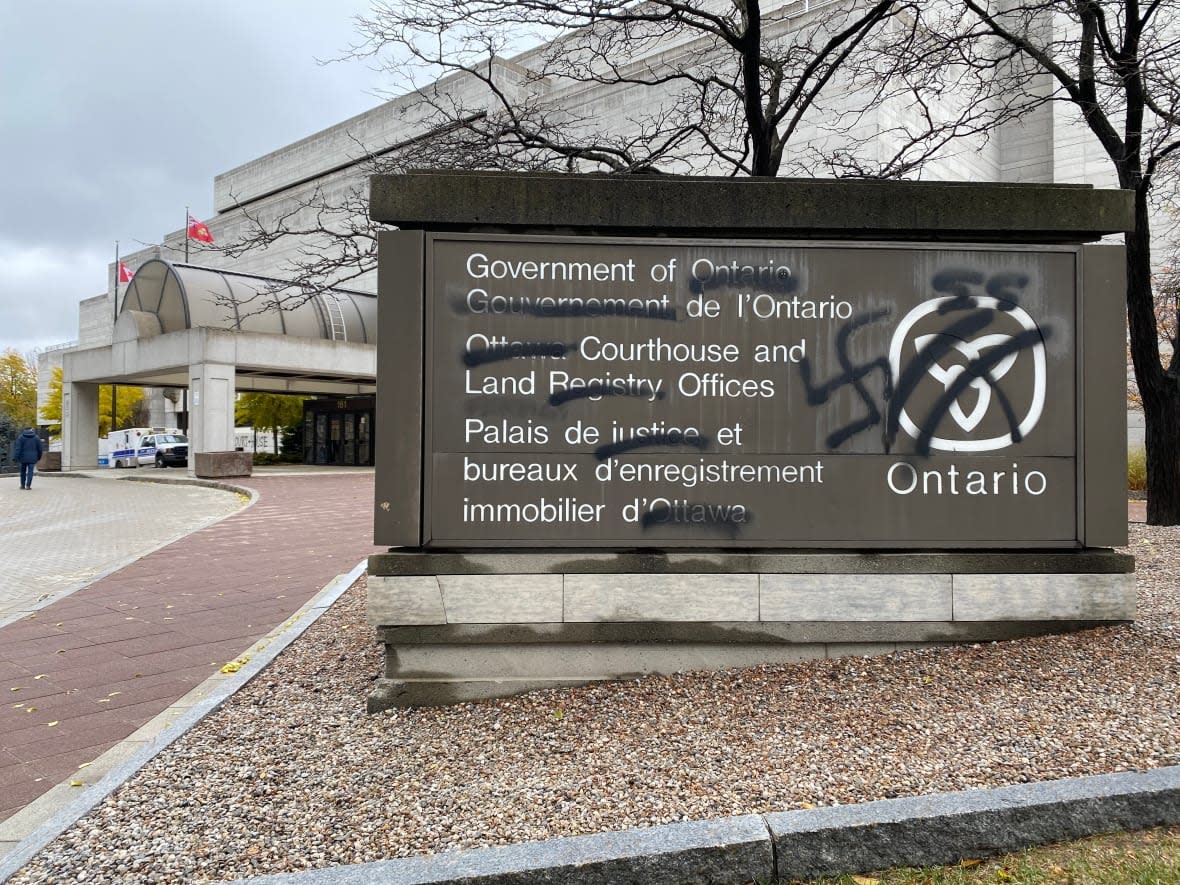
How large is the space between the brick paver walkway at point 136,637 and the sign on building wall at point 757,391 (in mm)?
2436

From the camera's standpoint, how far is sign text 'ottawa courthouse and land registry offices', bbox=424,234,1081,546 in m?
4.35

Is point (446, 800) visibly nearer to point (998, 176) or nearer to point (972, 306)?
point (972, 306)

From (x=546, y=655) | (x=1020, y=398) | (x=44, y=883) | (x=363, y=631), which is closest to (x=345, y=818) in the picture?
(x=44, y=883)

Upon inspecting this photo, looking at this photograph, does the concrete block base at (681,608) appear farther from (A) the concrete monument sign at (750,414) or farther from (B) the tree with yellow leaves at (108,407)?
(B) the tree with yellow leaves at (108,407)

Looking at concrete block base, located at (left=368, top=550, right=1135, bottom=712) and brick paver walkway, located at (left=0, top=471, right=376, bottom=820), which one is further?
brick paver walkway, located at (left=0, top=471, right=376, bottom=820)

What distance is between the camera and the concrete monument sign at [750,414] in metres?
4.30

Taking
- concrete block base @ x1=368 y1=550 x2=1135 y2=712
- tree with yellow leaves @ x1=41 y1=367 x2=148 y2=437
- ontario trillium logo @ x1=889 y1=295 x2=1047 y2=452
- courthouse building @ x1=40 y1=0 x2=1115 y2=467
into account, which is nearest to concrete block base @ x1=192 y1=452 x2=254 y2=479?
courthouse building @ x1=40 y1=0 x2=1115 y2=467

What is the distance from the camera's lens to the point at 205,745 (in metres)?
3.97

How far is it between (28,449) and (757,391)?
26963mm

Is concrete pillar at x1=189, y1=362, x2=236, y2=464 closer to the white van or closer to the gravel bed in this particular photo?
the white van

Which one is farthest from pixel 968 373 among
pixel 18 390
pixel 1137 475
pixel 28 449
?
pixel 18 390

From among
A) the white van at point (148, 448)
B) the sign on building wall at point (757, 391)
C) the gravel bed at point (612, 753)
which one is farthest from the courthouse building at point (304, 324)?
the gravel bed at point (612, 753)

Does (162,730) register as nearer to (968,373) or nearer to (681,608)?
(681,608)

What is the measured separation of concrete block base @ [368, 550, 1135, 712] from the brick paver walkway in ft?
5.60
